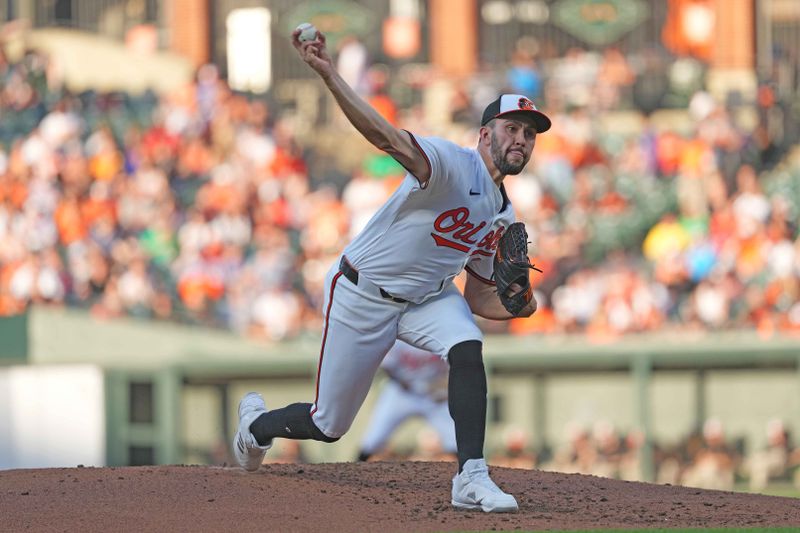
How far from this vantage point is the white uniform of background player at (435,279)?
607 centimetres

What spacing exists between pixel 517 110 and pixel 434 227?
584mm

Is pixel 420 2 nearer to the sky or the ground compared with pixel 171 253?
nearer to the sky

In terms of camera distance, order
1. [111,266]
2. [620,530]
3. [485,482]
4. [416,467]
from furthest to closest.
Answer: [111,266]
[416,467]
[485,482]
[620,530]

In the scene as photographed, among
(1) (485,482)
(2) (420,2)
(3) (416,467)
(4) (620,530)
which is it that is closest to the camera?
(4) (620,530)

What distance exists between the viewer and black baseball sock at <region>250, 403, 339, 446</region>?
6699mm

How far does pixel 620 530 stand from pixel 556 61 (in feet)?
43.9

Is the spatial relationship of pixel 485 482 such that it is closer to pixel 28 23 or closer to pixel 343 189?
pixel 343 189

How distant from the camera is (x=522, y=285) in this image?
20.7 ft

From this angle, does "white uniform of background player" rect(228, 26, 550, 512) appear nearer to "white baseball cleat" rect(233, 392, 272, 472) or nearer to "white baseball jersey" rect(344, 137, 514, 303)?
"white baseball jersey" rect(344, 137, 514, 303)

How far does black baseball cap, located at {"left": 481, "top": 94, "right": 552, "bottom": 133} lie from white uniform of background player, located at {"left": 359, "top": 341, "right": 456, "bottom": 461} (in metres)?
5.45

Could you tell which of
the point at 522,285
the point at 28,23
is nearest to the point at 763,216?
the point at 522,285

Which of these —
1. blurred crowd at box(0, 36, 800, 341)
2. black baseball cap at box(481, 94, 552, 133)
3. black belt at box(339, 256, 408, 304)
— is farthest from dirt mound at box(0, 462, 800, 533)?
blurred crowd at box(0, 36, 800, 341)

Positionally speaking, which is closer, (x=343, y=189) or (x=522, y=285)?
(x=522, y=285)

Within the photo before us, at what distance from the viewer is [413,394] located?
11.6 meters
